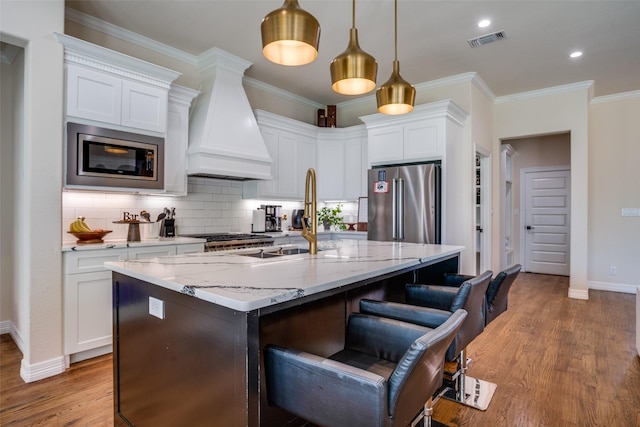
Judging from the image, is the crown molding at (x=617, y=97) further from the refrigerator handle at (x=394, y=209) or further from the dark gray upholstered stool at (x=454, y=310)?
the dark gray upholstered stool at (x=454, y=310)

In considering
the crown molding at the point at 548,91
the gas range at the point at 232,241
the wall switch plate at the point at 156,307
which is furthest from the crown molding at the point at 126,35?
the crown molding at the point at 548,91

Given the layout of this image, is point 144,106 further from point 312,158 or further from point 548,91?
point 548,91

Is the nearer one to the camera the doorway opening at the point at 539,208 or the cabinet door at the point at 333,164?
the cabinet door at the point at 333,164

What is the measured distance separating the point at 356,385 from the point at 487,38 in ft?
12.3

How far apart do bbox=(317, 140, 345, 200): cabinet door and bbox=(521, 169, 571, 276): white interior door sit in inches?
159

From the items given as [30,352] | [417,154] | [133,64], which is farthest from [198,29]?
[30,352]

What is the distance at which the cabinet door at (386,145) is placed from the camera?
14.6 feet

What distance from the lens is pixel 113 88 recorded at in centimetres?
296

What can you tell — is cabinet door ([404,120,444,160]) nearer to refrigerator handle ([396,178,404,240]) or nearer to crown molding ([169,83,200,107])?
refrigerator handle ([396,178,404,240])

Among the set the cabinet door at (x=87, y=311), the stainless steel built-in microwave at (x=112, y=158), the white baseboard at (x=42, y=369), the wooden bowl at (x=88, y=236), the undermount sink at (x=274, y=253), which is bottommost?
the white baseboard at (x=42, y=369)

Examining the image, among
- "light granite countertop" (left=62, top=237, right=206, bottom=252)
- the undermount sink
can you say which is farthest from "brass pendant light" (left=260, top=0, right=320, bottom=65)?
"light granite countertop" (left=62, top=237, right=206, bottom=252)

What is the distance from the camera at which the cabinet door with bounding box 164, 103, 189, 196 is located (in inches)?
141

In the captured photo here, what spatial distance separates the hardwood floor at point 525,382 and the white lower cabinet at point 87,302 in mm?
142

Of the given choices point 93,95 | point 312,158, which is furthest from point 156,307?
point 312,158
